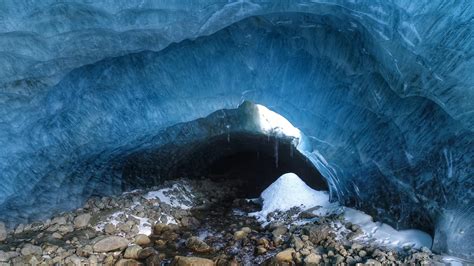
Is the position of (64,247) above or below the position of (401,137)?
below

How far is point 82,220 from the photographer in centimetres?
624

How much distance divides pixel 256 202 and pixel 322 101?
343cm

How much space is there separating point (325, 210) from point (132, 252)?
3427mm

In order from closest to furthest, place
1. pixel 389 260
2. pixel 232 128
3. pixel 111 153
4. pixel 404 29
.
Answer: pixel 404 29
pixel 389 260
pixel 111 153
pixel 232 128

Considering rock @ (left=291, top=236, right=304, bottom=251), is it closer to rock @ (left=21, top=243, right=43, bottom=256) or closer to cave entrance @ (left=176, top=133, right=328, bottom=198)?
rock @ (left=21, top=243, right=43, bottom=256)

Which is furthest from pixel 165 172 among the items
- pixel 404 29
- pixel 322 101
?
pixel 404 29

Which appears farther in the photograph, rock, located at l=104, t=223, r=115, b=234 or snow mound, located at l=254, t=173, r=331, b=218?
snow mound, located at l=254, t=173, r=331, b=218

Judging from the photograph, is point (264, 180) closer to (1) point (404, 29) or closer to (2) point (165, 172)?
(2) point (165, 172)

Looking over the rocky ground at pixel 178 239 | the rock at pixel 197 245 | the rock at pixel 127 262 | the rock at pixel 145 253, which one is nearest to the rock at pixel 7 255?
the rocky ground at pixel 178 239

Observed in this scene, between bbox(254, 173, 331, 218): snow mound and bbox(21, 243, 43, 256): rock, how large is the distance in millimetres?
3948

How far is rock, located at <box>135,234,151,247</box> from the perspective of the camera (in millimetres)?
6117

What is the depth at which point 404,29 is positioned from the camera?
4.27 meters

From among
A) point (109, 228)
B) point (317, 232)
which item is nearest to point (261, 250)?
point (317, 232)

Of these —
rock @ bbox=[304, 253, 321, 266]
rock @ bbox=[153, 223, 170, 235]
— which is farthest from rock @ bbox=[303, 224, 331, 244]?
rock @ bbox=[153, 223, 170, 235]
